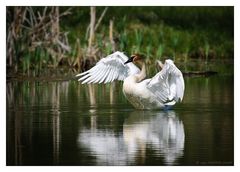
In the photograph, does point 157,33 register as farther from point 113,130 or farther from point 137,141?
point 137,141

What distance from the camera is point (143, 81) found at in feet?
43.0

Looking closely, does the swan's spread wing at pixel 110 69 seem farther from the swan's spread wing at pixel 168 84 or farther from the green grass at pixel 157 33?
the green grass at pixel 157 33

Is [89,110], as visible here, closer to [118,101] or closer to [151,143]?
[118,101]

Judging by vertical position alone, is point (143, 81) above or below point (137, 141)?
above

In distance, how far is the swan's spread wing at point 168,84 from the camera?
12188mm

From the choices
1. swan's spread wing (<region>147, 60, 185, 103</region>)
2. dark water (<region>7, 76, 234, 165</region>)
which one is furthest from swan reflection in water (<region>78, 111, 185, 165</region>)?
swan's spread wing (<region>147, 60, 185, 103</region>)

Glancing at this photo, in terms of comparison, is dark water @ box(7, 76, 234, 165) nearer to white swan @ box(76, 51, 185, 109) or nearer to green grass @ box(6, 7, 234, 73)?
white swan @ box(76, 51, 185, 109)

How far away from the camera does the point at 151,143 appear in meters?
9.89

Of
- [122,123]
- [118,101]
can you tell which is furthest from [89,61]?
[122,123]

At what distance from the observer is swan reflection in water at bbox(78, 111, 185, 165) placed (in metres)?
9.14

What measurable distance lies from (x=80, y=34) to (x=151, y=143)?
49.2ft

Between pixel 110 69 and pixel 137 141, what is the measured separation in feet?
13.4

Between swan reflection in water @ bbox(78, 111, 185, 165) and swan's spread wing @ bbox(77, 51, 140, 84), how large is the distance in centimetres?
200

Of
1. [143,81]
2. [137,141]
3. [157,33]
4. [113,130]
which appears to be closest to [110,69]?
[143,81]
